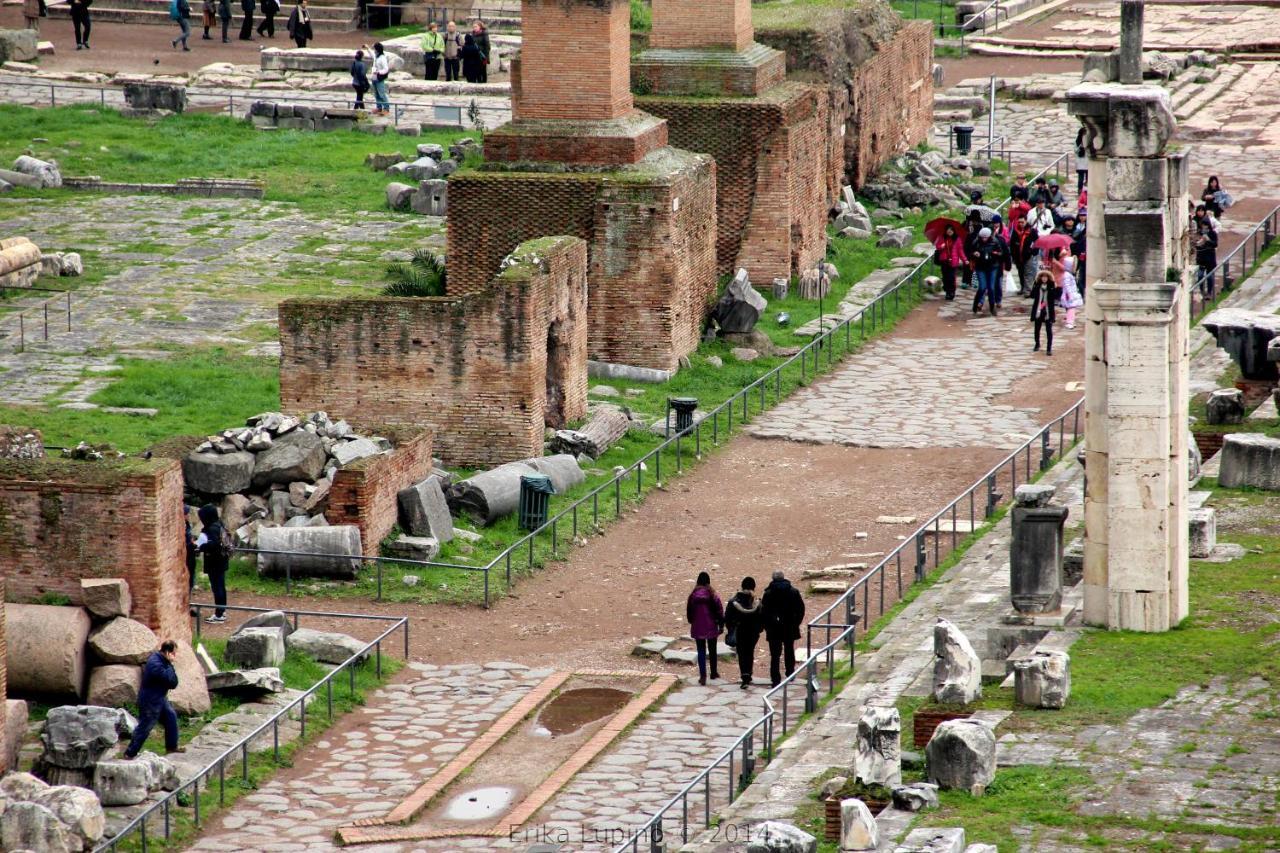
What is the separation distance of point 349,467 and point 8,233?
14885 millimetres

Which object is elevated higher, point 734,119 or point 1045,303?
point 734,119

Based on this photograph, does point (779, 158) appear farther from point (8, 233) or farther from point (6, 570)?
point (6, 570)

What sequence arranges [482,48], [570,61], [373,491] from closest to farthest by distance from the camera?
1. [373,491]
2. [570,61]
3. [482,48]

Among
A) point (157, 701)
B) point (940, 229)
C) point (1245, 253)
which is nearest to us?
point (157, 701)

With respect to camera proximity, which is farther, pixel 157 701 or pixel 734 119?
pixel 734 119

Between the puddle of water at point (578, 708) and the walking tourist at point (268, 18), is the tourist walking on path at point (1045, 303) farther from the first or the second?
the walking tourist at point (268, 18)

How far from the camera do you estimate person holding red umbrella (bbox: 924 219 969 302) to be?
1355 inches

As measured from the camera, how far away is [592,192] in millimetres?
30578

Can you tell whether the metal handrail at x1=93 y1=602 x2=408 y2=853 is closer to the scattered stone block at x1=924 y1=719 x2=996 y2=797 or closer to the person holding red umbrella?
the scattered stone block at x1=924 y1=719 x2=996 y2=797

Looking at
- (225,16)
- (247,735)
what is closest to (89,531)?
(247,735)

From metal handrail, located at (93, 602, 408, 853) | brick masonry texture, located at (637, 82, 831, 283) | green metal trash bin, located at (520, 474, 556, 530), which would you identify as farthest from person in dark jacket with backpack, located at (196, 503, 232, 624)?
brick masonry texture, located at (637, 82, 831, 283)

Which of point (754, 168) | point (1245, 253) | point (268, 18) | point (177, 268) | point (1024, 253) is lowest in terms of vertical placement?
point (177, 268)

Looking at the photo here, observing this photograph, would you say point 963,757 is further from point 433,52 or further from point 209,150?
point 433,52

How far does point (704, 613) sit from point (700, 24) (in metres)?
14.8
